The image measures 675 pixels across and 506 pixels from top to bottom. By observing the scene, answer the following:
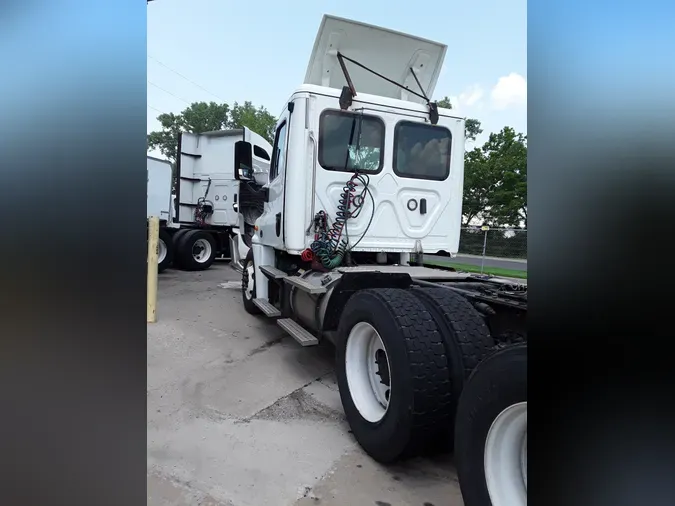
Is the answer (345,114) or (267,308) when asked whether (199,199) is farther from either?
(345,114)

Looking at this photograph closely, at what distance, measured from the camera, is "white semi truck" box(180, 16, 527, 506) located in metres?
2.42

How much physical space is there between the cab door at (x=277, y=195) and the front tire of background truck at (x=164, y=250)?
6.19m

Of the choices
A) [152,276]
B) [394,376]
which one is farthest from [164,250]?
[394,376]

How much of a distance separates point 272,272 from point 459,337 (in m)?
3.11

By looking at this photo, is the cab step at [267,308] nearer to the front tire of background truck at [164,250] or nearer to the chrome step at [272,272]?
the chrome step at [272,272]

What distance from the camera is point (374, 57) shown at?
4707 millimetres

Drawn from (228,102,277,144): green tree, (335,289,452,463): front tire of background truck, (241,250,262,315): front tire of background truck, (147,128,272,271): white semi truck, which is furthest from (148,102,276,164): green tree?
(335,289,452,463): front tire of background truck

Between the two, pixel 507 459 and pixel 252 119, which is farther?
pixel 252 119

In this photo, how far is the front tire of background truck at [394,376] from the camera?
2322 millimetres

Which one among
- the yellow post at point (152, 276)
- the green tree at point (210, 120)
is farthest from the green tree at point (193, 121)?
the yellow post at point (152, 276)
